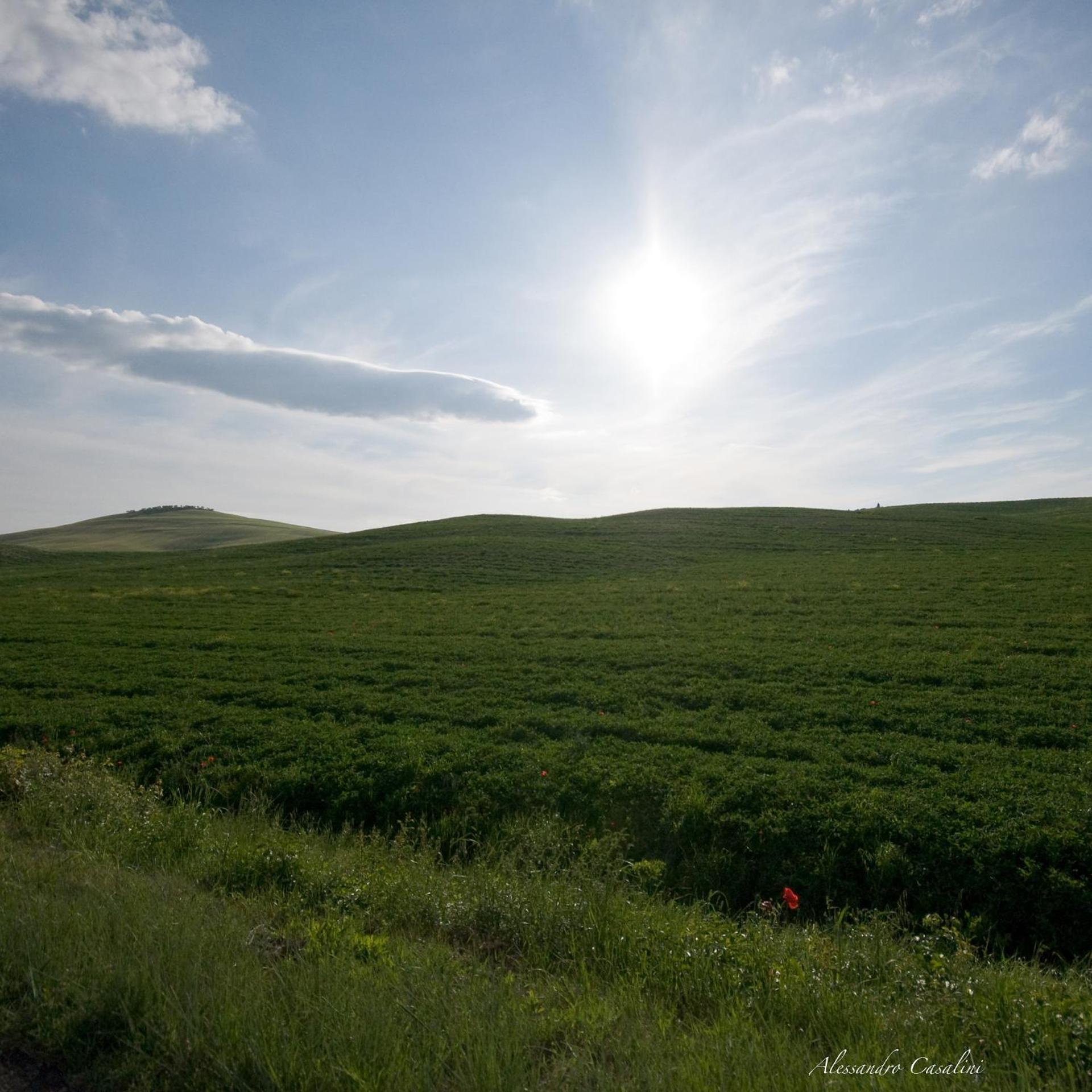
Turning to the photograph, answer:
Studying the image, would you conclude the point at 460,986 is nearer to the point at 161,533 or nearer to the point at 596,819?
the point at 596,819

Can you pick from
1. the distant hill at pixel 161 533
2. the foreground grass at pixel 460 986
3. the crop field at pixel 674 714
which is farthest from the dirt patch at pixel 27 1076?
→ the distant hill at pixel 161 533

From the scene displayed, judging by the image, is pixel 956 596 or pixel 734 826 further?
pixel 956 596

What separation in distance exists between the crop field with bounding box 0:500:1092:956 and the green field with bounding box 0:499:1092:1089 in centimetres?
8

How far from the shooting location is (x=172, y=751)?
12570mm

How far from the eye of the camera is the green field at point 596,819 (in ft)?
13.7

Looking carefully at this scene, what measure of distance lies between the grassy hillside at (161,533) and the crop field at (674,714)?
2113 inches

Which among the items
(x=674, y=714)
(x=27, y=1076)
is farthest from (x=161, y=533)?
(x=27, y=1076)

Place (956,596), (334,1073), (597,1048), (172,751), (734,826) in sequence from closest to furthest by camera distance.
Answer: (334,1073), (597,1048), (734,826), (172,751), (956,596)

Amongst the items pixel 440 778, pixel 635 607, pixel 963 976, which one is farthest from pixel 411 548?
pixel 963 976

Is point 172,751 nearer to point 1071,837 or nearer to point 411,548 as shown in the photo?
point 1071,837

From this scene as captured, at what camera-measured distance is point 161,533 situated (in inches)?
3659

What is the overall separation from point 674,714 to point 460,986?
9745 mm

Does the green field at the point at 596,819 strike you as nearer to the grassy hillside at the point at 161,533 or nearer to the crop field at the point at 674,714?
the crop field at the point at 674,714

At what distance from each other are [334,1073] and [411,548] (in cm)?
4348
